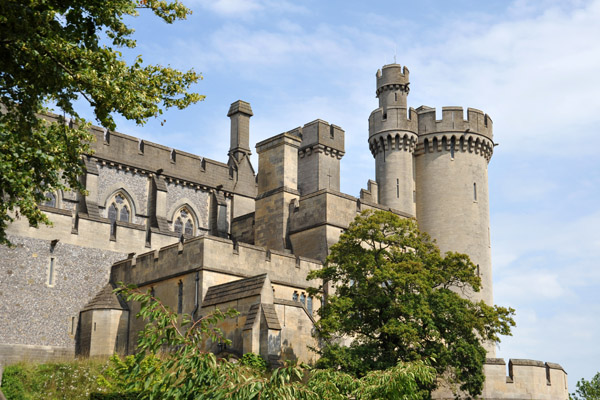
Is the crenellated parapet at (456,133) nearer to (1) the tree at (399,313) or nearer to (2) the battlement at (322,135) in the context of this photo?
(2) the battlement at (322,135)

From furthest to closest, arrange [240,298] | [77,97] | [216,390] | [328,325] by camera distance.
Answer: [240,298], [328,325], [77,97], [216,390]

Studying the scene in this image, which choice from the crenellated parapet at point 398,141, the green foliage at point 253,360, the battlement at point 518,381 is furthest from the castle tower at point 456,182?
the green foliage at point 253,360

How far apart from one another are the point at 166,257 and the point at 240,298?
4.88 metres

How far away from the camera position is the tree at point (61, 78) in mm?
13266

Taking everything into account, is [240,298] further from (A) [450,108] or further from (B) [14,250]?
(A) [450,108]

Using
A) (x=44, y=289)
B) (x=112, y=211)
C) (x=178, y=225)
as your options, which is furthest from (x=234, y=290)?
(x=178, y=225)

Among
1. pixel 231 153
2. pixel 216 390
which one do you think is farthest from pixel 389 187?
pixel 216 390

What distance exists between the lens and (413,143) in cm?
4338

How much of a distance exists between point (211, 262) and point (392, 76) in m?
20.2

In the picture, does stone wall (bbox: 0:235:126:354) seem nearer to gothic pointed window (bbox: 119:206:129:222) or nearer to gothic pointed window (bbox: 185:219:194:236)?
gothic pointed window (bbox: 119:206:129:222)

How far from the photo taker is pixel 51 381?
23.7 m

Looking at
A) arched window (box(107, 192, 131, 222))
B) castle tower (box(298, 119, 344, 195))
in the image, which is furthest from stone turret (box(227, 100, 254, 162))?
arched window (box(107, 192, 131, 222))

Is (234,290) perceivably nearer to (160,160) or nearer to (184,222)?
(184,222)

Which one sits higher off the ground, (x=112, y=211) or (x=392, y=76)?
(x=392, y=76)
